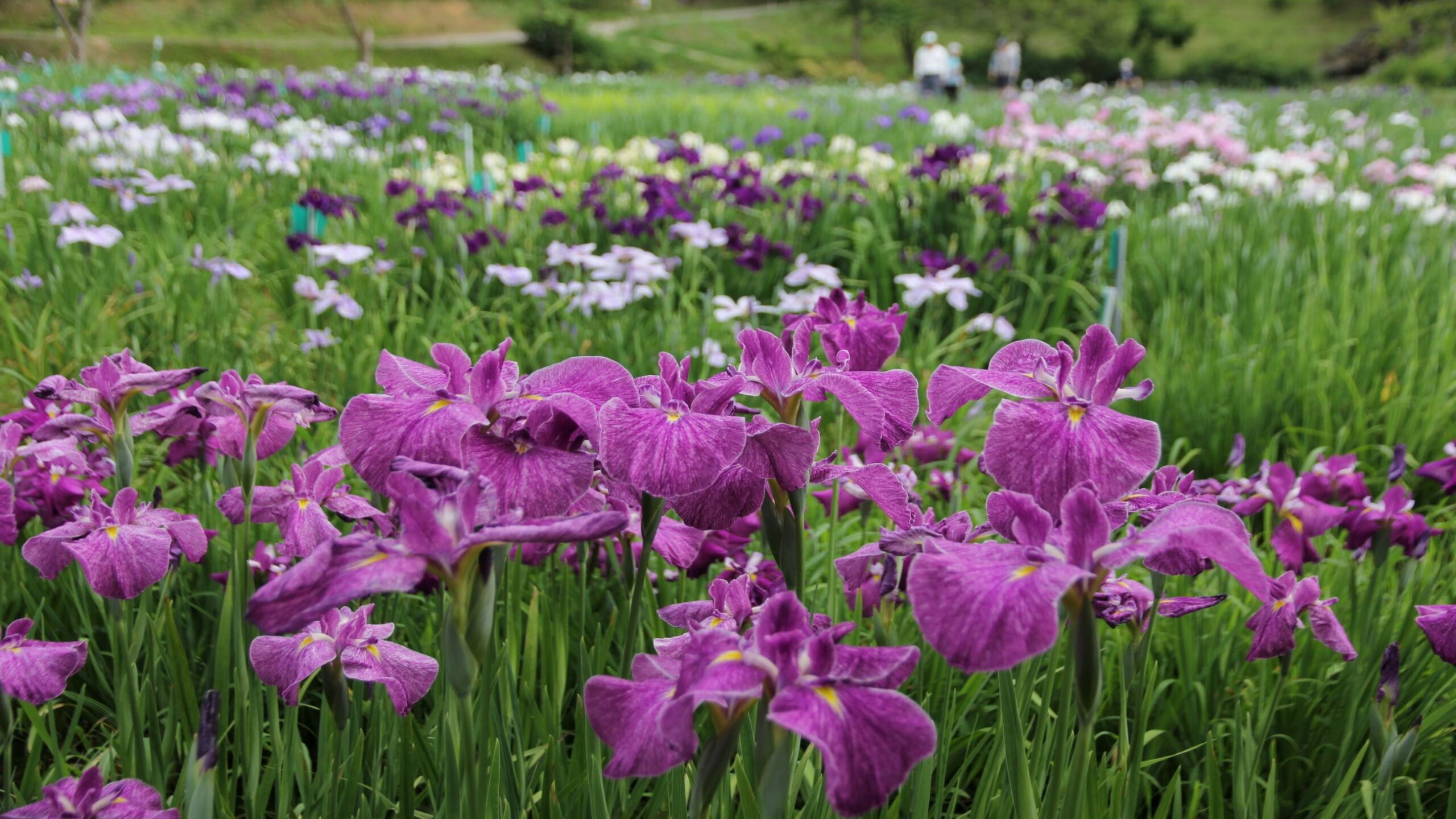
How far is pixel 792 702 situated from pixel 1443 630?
→ 0.74 meters

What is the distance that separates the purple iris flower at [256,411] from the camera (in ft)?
3.50

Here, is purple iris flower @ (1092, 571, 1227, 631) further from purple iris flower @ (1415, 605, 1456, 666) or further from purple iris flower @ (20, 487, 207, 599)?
purple iris flower @ (20, 487, 207, 599)

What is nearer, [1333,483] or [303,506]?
[303,506]

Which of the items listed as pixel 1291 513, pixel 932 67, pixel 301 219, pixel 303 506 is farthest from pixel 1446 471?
pixel 932 67

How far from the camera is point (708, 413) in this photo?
Result: 82cm

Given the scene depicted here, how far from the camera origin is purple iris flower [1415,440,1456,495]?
172 cm

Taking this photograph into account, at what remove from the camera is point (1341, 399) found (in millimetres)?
3293

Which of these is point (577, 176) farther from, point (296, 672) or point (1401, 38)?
point (1401, 38)

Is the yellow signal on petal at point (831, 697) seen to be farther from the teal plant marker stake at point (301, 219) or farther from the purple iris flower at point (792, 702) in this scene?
the teal plant marker stake at point (301, 219)

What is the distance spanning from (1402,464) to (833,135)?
24.7ft

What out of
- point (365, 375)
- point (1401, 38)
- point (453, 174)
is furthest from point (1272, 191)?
point (1401, 38)

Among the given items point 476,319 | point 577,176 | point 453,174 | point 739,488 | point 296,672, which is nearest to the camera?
point 739,488

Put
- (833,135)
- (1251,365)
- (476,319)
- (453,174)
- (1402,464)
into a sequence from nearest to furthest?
(1402,464), (1251,365), (476,319), (453,174), (833,135)

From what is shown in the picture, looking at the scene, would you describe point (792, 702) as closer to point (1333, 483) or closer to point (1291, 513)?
point (1291, 513)
